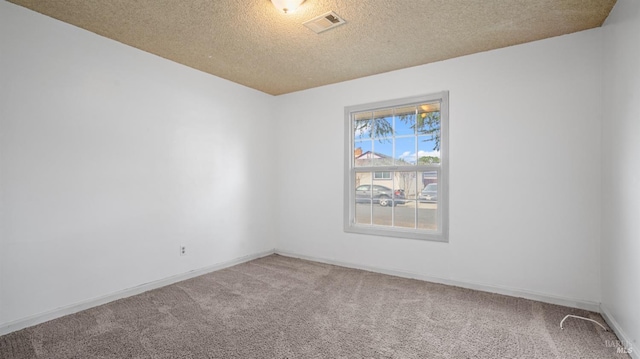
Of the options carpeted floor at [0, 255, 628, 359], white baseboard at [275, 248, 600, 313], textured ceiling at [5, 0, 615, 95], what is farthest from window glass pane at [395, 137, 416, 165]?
carpeted floor at [0, 255, 628, 359]

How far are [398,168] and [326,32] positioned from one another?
184 cm

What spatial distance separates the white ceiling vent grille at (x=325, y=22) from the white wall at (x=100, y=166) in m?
1.83

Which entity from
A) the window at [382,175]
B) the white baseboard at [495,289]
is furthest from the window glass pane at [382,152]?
the white baseboard at [495,289]

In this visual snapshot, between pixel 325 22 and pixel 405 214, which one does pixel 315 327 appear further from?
pixel 325 22

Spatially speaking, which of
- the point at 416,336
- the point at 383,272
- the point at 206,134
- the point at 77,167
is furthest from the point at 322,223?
the point at 77,167

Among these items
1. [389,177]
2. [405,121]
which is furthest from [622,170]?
[389,177]

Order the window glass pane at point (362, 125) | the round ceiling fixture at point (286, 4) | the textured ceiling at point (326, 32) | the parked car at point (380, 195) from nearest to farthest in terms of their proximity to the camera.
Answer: the round ceiling fixture at point (286, 4)
the textured ceiling at point (326, 32)
the parked car at point (380, 195)
the window glass pane at point (362, 125)

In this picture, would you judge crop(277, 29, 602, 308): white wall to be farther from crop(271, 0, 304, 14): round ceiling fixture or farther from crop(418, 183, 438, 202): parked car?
crop(271, 0, 304, 14): round ceiling fixture

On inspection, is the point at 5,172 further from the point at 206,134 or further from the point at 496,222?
the point at 496,222

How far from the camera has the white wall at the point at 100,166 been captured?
243 cm

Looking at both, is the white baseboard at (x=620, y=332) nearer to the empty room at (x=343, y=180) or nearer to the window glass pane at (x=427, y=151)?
the empty room at (x=343, y=180)

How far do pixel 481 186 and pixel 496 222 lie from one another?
1.29 feet

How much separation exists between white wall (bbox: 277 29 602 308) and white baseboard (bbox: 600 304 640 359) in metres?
0.18

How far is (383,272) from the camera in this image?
12.7 feet
